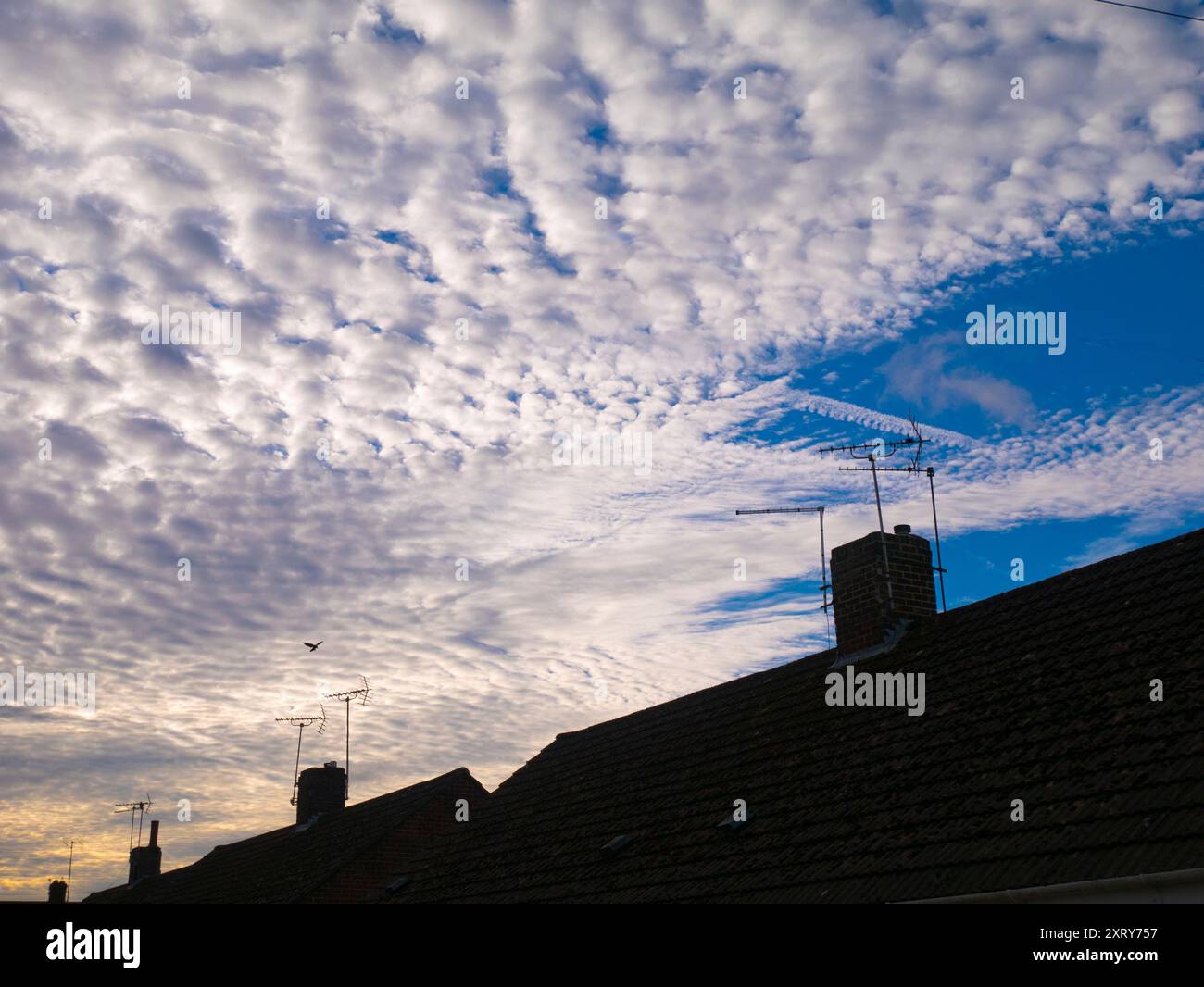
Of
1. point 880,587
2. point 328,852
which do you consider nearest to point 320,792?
point 328,852

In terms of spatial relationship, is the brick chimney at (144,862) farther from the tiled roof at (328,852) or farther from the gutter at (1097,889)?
the gutter at (1097,889)

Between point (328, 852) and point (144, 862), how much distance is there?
21.3 meters

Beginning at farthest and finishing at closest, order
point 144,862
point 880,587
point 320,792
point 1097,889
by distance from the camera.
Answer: point 144,862 < point 320,792 < point 880,587 < point 1097,889

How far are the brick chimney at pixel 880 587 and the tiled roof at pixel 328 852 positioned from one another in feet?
39.3

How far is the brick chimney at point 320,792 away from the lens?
1273 inches

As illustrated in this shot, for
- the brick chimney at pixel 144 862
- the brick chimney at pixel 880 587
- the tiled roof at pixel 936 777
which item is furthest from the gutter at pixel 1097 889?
the brick chimney at pixel 144 862

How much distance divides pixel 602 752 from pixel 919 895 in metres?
10.1

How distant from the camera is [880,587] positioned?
48.5 ft

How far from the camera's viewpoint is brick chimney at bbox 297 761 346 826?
106 feet

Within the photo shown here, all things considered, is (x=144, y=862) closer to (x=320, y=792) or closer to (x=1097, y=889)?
(x=320, y=792)
